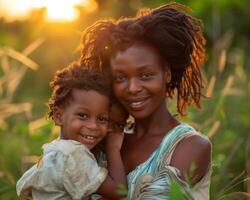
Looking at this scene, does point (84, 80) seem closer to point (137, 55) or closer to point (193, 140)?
point (137, 55)

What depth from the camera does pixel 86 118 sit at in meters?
4.54

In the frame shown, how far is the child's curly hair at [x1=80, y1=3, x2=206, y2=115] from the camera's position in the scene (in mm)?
4730

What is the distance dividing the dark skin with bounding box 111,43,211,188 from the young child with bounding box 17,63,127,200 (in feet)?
0.27

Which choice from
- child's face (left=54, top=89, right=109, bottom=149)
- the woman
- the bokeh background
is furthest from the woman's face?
the bokeh background

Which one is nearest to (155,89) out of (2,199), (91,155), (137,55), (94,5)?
(137,55)

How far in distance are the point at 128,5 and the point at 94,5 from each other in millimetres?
1154

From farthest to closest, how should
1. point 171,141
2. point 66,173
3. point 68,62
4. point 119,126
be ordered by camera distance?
point 68,62 → point 119,126 → point 171,141 → point 66,173

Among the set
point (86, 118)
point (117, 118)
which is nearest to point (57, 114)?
point (86, 118)

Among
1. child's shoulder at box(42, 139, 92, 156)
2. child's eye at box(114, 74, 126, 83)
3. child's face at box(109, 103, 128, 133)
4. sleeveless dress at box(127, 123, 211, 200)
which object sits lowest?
sleeveless dress at box(127, 123, 211, 200)

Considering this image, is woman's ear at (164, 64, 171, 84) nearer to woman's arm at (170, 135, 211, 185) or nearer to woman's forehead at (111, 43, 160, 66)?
woman's forehead at (111, 43, 160, 66)

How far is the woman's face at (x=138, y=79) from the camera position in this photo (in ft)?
15.3

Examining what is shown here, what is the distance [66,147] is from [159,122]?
59 centimetres

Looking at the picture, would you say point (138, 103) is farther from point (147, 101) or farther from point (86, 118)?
point (86, 118)

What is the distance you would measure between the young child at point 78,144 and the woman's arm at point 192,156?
0.27 meters
